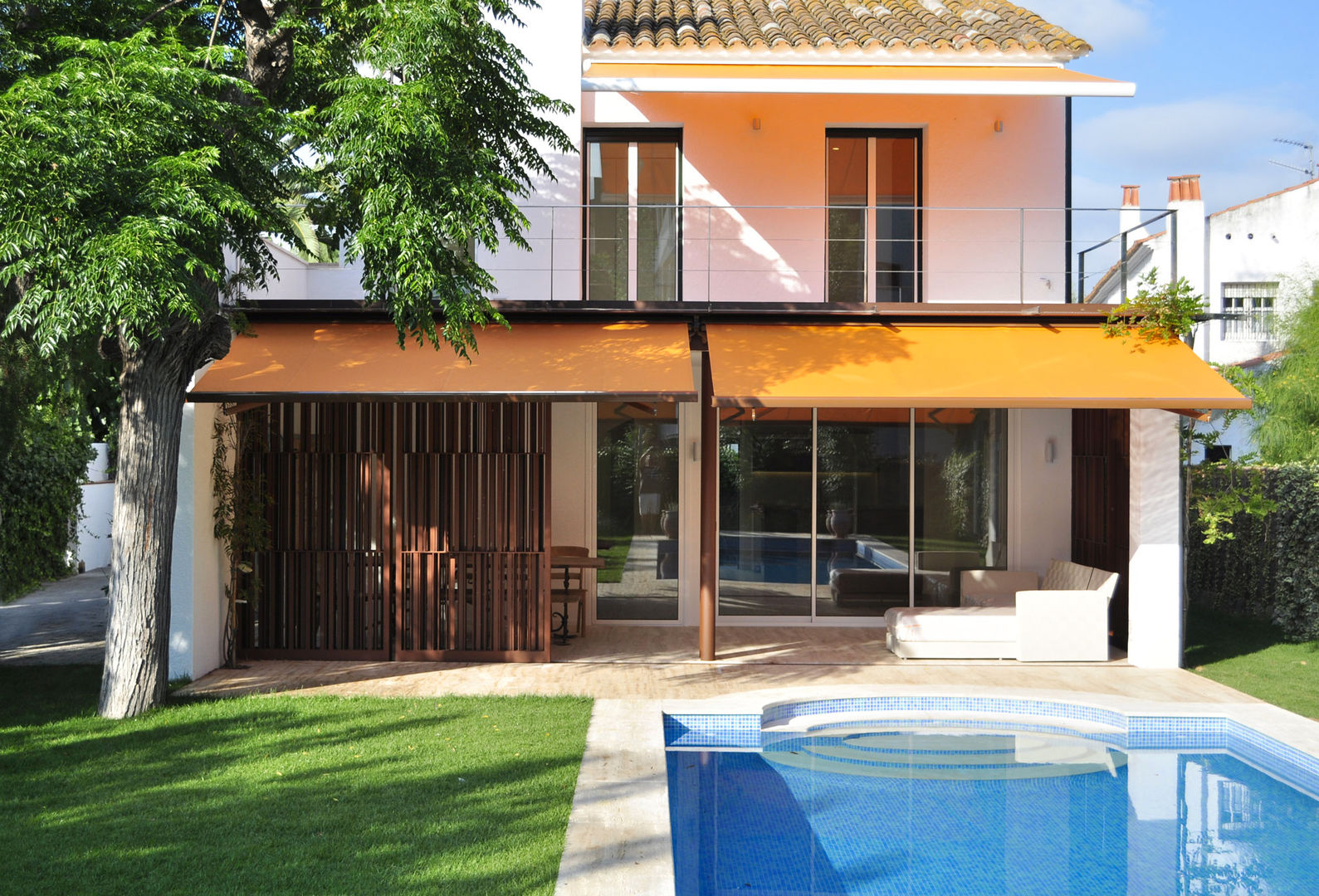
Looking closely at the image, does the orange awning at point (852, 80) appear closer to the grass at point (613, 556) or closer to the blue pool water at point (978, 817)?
the grass at point (613, 556)

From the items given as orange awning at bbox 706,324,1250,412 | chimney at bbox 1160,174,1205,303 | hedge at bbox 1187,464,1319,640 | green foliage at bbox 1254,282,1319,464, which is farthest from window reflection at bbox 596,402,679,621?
green foliage at bbox 1254,282,1319,464

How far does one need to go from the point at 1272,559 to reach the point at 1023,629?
4.81 m

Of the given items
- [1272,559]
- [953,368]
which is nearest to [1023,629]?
[953,368]

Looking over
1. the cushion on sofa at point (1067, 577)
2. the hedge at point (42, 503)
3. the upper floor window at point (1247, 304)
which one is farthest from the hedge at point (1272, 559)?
the hedge at point (42, 503)

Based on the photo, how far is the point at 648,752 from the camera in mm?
7676

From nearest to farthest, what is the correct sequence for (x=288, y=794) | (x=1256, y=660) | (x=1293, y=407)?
(x=288, y=794) → (x=1256, y=660) → (x=1293, y=407)

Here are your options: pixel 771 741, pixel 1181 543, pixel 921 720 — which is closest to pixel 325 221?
pixel 771 741

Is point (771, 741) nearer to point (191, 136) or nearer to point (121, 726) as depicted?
point (121, 726)

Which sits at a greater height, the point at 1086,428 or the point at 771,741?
the point at 1086,428

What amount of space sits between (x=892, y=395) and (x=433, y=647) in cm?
606

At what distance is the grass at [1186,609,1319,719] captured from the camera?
10016 mm

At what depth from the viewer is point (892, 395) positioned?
9938 mm

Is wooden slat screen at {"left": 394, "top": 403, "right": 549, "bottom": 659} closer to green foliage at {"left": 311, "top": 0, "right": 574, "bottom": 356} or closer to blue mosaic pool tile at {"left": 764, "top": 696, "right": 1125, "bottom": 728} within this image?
green foliage at {"left": 311, "top": 0, "right": 574, "bottom": 356}

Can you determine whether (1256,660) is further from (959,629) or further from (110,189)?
(110,189)
